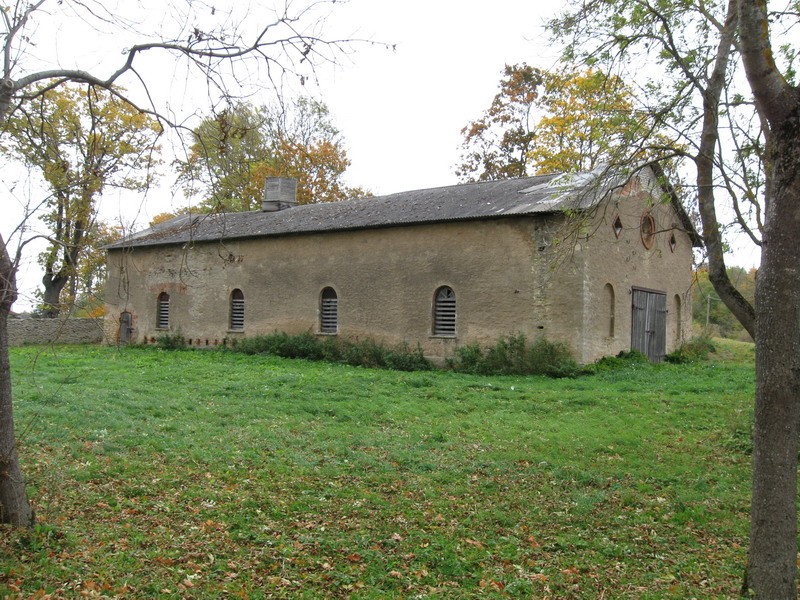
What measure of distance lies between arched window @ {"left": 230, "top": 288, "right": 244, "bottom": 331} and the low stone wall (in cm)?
675

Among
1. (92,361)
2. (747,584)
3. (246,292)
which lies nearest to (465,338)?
(246,292)

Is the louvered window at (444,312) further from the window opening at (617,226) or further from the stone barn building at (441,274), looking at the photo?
the window opening at (617,226)

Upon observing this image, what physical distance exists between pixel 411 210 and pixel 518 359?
6.35 meters

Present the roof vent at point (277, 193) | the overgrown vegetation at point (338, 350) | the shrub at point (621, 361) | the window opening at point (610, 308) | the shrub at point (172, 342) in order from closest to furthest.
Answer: the shrub at point (621, 361)
the window opening at point (610, 308)
the overgrown vegetation at point (338, 350)
the shrub at point (172, 342)
the roof vent at point (277, 193)

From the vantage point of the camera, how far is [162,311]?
2711 cm

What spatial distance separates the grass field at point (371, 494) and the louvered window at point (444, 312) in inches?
235

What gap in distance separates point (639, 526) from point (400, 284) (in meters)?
13.8

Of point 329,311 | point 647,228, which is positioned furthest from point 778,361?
point 329,311

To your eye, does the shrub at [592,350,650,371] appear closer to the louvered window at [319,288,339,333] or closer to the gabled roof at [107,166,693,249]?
the gabled roof at [107,166,693,249]

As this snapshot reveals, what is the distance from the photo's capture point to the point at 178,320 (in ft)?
85.9

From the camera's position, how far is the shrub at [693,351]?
22.6m

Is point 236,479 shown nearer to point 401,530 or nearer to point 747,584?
point 401,530

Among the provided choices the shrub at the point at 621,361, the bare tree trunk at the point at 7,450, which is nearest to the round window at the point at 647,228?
the shrub at the point at 621,361

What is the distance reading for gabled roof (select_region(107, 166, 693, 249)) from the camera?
62.3 feet
